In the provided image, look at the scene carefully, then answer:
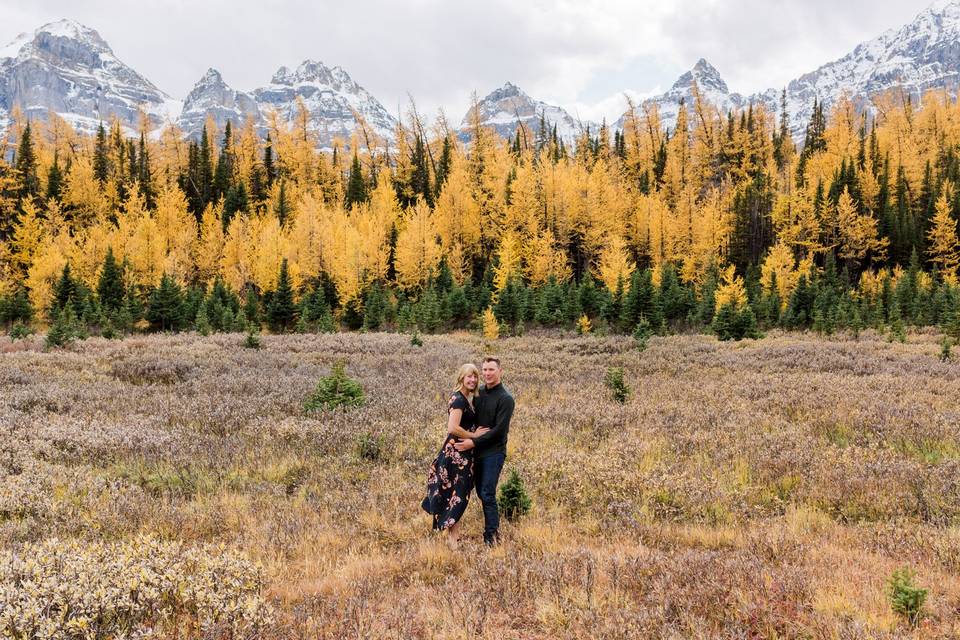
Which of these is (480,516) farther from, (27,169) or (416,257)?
(27,169)

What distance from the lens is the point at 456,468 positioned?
5.76 m

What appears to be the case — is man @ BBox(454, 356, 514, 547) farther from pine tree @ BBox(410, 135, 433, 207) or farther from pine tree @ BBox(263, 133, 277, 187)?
pine tree @ BBox(263, 133, 277, 187)

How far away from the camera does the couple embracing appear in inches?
224

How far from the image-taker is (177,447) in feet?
29.5

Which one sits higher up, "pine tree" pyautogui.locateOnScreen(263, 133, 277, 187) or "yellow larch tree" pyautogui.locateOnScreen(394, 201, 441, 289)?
"pine tree" pyautogui.locateOnScreen(263, 133, 277, 187)

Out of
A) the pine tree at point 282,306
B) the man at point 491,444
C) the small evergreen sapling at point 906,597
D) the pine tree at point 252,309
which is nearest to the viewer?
the small evergreen sapling at point 906,597

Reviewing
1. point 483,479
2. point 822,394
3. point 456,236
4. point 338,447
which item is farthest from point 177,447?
point 456,236

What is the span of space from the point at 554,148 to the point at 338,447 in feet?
224

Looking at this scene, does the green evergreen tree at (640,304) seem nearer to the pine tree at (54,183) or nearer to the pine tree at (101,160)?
the pine tree at (54,183)

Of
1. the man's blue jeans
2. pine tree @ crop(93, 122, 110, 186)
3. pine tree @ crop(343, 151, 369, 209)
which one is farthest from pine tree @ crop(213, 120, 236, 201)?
the man's blue jeans

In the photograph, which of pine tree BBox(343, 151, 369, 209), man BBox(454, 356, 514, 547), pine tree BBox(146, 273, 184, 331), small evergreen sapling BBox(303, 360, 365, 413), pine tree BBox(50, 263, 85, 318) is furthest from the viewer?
pine tree BBox(343, 151, 369, 209)

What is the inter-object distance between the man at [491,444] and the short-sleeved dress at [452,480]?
0.42 ft

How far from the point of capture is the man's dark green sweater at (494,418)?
5.68m

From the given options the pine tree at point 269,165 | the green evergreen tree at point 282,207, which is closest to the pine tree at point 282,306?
the green evergreen tree at point 282,207
